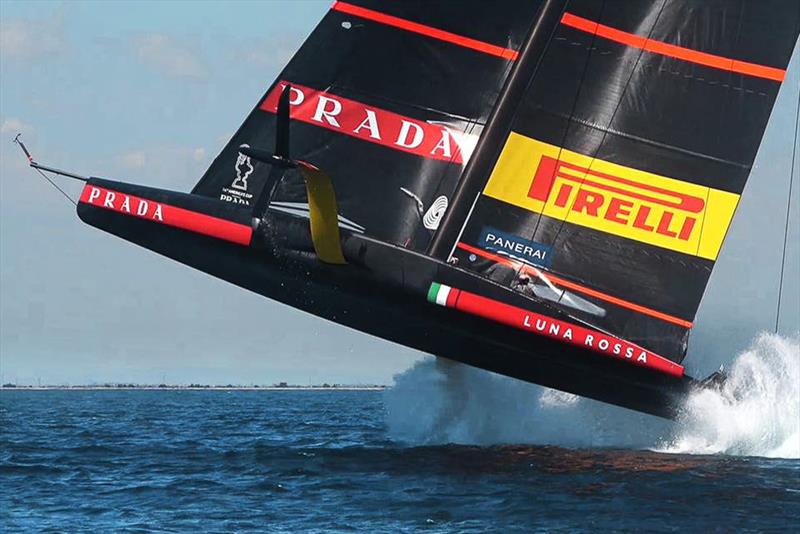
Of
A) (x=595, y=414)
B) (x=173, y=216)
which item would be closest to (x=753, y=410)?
(x=595, y=414)

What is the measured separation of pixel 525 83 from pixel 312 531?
6034 mm

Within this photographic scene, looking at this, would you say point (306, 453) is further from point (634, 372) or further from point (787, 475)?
point (787, 475)

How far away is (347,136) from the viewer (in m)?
15.1

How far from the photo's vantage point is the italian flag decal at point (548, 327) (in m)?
13.8

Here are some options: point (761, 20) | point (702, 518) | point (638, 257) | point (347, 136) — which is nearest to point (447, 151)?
point (347, 136)

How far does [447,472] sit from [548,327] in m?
2.17

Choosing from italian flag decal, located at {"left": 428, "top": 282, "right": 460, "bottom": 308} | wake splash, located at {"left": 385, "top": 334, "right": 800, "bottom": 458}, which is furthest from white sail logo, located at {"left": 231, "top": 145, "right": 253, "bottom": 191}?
wake splash, located at {"left": 385, "top": 334, "right": 800, "bottom": 458}

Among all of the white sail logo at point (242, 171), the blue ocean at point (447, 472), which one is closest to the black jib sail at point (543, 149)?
the white sail logo at point (242, 171)

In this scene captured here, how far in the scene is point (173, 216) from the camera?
1423 centimetres

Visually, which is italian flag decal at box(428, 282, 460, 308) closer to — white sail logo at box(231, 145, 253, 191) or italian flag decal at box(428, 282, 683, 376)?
italian flag decal at box(428, 282, 683, 376)

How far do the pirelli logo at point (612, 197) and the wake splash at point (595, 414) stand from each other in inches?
75.4

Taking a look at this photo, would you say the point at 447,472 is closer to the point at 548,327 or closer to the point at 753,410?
the point at 548,327

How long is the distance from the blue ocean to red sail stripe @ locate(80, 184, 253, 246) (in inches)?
105

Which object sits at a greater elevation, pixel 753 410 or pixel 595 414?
pixel 753 410
